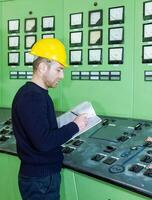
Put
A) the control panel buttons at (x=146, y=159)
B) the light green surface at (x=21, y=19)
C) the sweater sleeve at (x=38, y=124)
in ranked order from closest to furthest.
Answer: the sweater sleeve at (x=38, y=124) < the control panel buttons at (x=146, y=159) < the light green surface at (x=21, y=19)

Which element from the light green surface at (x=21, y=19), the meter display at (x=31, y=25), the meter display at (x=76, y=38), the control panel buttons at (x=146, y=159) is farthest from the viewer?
the meter display at (x=31, y=25)

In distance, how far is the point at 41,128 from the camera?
1.54 metres

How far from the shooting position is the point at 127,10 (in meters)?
2.27

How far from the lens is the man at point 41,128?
155 centimetres

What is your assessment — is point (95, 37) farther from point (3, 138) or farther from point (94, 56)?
point (3, 138)

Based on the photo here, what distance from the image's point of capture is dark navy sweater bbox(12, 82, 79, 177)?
1.54 meters

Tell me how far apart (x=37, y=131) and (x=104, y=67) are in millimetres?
1031

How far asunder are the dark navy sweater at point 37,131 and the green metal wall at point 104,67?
2.56ft

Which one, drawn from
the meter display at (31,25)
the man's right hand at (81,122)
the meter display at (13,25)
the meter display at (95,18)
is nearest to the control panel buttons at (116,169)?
the man's right hand at (81,122)

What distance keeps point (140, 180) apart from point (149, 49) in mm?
1006

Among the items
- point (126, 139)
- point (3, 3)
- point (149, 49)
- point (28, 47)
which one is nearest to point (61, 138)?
point (126, 139)

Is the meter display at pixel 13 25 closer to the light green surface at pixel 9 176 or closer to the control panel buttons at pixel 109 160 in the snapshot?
the light green surface at pixel 9 176

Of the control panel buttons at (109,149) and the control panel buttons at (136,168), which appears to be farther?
Result: the control panel buttons at (109,149)

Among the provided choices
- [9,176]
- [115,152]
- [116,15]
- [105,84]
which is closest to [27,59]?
[105,84]
